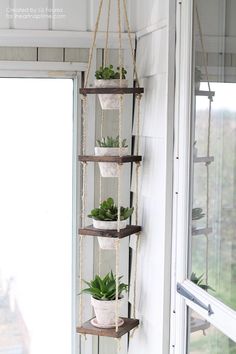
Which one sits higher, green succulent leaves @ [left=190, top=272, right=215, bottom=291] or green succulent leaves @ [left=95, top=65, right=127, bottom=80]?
green succulent leaves @ [left=95, top=65, right=127, bottom=80]

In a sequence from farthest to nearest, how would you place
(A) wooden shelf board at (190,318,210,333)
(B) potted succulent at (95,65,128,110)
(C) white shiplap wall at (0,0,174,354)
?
(B) potted succulent at (95,65,128,110), (C) white shiplap wall at (0,0,174,354), (A) wooden shelf board at (190,318,210,333)

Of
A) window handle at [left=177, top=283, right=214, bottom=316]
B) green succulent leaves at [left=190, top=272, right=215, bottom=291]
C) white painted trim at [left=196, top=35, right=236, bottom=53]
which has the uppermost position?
white painted trim at [left=196, top=35, right=236, bottom=53]

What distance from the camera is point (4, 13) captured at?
2.44 metres

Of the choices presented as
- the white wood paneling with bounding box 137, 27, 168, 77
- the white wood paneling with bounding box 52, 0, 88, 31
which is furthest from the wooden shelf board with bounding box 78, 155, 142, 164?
the white wood paneling with bounding box 52, 0, 88, 31

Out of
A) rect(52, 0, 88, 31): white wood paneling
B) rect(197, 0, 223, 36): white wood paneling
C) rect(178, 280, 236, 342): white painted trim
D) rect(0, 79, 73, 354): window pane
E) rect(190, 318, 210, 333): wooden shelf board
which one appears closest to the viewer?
rect(178, 280, 236, 342): white painted trim

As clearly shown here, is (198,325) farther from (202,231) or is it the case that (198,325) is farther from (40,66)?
(40,66)

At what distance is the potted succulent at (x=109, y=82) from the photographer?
235cm

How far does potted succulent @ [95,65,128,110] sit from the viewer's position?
2348 mm

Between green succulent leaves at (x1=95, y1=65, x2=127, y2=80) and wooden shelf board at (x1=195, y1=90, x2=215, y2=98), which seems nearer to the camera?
wooden shelf board at (x1=195, y1=90, x2=215, y2=98)

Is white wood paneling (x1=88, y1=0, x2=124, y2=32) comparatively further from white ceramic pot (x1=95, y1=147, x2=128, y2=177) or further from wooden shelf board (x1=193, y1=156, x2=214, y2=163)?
wooden shelf board (x1=193, y1=156, x2=214, y2=163)

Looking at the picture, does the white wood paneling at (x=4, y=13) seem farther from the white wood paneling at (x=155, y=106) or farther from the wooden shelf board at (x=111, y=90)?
the white wood paneling at (x=155, y=106)

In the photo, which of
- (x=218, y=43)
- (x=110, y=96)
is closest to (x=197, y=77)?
(x=218, y=43)

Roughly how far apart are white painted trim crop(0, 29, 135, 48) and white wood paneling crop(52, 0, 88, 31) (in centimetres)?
3

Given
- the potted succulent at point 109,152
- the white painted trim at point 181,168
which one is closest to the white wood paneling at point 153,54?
the white painted trim at point 181,168
